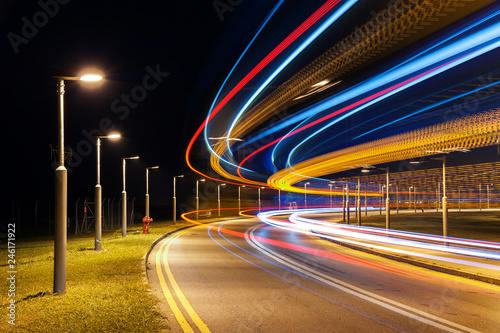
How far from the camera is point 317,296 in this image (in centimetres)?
923

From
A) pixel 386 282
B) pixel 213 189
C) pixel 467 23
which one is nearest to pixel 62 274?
pixel 386 282

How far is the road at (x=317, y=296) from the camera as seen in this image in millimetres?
7047

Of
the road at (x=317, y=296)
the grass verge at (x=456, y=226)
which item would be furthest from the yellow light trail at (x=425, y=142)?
the grass verge at (x=456, y=226)

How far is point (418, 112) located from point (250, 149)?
58.1ft

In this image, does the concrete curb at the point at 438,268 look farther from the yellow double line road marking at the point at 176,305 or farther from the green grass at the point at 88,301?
the green grass at the point at 88,301

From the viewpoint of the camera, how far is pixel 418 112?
19141 mm

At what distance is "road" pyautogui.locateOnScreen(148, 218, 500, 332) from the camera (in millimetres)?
7047

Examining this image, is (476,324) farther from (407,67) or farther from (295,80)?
(295,80)

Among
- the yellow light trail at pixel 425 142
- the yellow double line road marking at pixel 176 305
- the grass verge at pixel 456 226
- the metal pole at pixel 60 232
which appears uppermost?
the yellow light trail at pixel 425 142

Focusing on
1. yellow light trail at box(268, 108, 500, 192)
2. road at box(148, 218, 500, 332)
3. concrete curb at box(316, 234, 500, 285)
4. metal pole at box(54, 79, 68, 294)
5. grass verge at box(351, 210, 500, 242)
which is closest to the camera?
road at box(148, 218, 500, 332)

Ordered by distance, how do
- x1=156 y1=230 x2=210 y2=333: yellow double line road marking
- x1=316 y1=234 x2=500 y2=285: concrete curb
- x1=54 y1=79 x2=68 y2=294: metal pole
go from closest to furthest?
x1=156 y1=230 x2=210 y2=333: yellow double line road marking < x1=54 y1=79 x2=68 y2=294: metal pole < x1=316 y1=234 x2=500 y2=285: concrete curb

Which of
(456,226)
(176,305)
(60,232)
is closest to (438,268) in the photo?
(176,305)

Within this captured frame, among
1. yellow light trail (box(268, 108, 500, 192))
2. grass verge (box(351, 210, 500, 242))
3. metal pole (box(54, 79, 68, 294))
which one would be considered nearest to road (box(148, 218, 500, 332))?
metal pole (box(54, 79, 68, 294))

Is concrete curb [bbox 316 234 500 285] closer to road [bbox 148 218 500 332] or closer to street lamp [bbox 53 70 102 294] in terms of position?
road [bbox 148 218 500 332]
